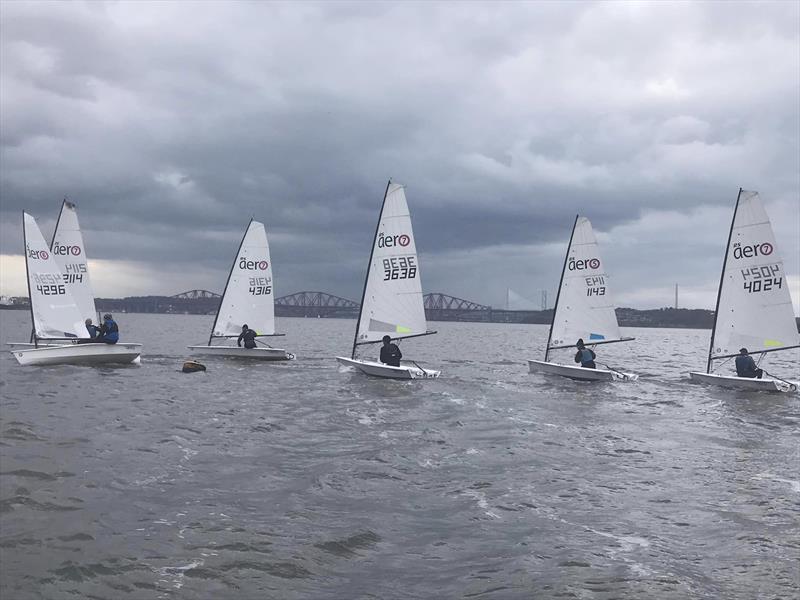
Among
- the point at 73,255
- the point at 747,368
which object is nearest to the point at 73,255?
the point at 73,255

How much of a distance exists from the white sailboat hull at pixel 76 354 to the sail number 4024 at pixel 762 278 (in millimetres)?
26216

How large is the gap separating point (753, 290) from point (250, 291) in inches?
971

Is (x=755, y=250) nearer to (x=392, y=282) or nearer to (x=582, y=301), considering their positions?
(x=582, y=301)

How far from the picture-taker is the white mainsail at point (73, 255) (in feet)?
113

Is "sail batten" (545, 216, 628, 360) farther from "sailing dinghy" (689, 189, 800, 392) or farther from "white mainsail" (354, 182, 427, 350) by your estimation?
"white mainsail" (354, 182, 427, 350)

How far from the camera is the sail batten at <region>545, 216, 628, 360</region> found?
3341 centimetres

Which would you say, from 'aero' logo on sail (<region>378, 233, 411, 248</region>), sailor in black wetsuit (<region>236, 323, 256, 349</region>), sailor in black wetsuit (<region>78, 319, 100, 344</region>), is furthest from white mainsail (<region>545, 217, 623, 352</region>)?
A: sailor in black wetsuit (<region>78, 319, 100, 344</region>)

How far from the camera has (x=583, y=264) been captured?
111 feet

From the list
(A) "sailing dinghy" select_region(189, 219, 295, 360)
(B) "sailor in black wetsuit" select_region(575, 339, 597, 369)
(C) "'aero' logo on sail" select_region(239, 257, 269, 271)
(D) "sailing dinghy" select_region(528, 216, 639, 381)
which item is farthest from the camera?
(C) "'aero' logo on sail" select_region(239, 257, 269, 271)

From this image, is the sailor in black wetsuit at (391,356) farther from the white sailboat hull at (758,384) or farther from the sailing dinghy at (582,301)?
the white sailboat hull at (758,384)

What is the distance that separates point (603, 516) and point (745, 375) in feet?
67.1

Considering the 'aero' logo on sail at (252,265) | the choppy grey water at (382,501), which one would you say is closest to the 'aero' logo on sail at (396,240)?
the 'aero' logo on sail at (252,265)

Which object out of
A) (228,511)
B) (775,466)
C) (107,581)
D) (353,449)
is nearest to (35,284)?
(353,449)

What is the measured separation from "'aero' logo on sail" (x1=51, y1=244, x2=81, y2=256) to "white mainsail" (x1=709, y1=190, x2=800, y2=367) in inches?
1180
